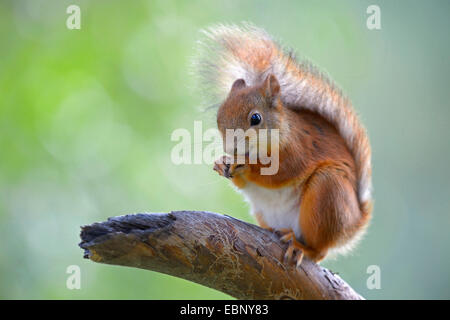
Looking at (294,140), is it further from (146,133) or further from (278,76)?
(146,133)

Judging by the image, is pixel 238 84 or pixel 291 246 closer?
pixel 291 246

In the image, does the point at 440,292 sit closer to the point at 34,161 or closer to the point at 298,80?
the point at 298,80

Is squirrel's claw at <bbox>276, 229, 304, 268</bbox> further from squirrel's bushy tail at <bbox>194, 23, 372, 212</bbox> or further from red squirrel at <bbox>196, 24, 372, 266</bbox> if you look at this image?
squirrel's bushy tail at <bbox>194, 23, 372, 212</bbox>

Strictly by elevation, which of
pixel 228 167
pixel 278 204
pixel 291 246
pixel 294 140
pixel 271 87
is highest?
pixel 271 87

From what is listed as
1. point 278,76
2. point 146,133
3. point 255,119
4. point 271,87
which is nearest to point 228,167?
point 255,119

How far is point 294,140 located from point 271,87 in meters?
0.25

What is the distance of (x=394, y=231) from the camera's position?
4090 millimetres

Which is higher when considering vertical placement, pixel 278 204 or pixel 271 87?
pixel 271 87

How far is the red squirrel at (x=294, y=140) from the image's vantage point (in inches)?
80.9

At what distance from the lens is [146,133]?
381cm

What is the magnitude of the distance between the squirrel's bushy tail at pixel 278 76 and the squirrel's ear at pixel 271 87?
0.50ft

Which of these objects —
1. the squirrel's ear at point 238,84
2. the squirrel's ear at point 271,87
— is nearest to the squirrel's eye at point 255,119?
the squirrel's ear at point 271,87

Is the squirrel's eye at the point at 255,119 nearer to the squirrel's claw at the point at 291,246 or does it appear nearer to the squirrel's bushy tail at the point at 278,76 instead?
the squirrel's bushy tail at the point at 278,76

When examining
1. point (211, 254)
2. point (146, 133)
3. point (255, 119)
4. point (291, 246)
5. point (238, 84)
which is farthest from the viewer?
point (146, 133)
